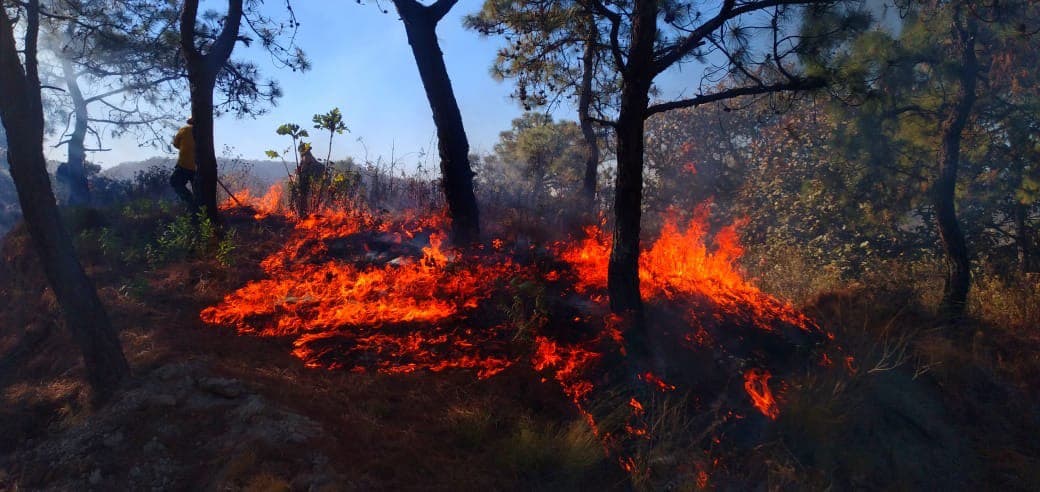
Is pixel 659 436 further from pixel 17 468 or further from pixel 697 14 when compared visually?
pixel 17 468

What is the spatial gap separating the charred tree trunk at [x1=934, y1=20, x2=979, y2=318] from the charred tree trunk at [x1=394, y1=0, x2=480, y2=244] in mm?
6512

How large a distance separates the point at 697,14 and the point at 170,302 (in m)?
6.78

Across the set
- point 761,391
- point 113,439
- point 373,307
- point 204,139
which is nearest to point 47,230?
point 113,439

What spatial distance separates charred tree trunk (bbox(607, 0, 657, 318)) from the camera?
547cm

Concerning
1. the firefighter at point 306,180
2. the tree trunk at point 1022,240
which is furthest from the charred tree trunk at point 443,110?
the tree trunk at point 1022,240

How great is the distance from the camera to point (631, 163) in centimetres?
554

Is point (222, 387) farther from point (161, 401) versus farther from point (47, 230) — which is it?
point (47, 230)

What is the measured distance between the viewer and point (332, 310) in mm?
6141

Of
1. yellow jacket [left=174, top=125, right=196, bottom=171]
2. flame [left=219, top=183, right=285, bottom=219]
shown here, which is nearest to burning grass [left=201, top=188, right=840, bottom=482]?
flame [left=219, top=183, right=285, bottom=219]

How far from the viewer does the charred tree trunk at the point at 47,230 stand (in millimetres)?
4676

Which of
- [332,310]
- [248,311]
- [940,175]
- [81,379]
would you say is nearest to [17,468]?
[81,379]

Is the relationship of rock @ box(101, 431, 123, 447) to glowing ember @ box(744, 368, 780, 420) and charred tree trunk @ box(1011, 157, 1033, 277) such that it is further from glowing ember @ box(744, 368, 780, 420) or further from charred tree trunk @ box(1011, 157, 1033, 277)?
charred tree trunk @ box(1011, 157, 1033, 277)

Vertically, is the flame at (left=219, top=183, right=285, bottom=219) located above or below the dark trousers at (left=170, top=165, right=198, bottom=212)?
below

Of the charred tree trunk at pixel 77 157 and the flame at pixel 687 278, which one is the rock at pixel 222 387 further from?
the charred tree trunk at pixel 77 157
